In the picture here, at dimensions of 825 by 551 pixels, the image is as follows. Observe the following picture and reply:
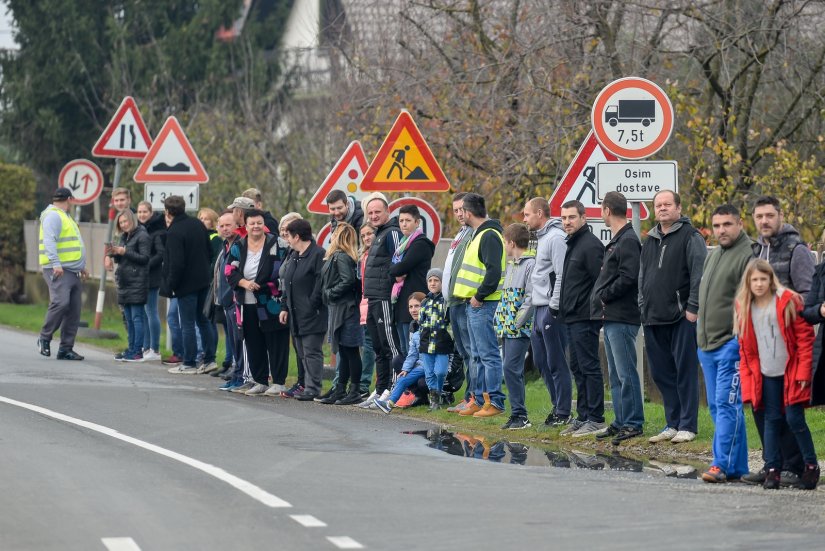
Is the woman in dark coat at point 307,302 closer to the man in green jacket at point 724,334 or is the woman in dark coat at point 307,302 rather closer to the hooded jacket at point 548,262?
the hooded jacket at point 548,262

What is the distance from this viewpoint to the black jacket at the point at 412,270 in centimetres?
1563

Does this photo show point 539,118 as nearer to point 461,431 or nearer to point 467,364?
Answer: point 467,364

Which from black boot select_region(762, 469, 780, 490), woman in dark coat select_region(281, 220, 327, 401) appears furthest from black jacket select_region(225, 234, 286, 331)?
black boot select_region(762, 469, 780, 490)

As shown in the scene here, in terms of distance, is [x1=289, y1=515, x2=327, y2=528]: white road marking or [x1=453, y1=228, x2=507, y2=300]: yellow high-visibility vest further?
[x1=453, y1=228, x2=507, y2=300]: yellow high-visibility vest

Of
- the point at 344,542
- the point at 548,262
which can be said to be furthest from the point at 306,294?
the point at 344,542

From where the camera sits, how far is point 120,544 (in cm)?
846

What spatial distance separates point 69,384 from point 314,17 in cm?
2487

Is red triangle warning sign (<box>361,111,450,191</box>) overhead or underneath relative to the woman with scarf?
overhead

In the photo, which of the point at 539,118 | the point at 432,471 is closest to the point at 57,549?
the point at 432,471

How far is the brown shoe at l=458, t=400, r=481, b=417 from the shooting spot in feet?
49.3

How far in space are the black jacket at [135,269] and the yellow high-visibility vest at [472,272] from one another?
253 inches

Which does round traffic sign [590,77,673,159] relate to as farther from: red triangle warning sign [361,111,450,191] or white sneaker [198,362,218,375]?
white sneaker [198,362,218,375]

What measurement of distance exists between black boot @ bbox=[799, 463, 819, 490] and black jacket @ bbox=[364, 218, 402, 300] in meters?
5.87

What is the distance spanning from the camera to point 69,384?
17062 millimetres
